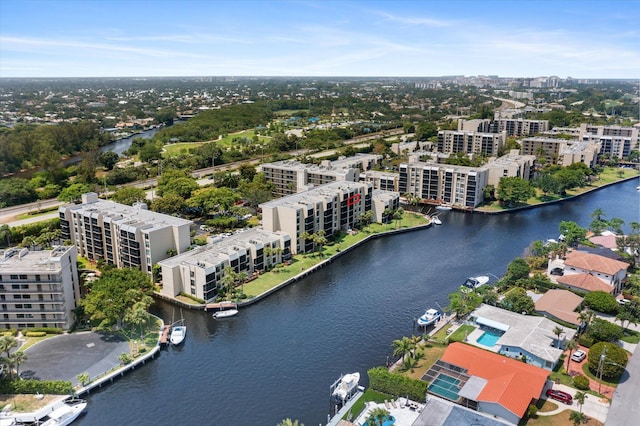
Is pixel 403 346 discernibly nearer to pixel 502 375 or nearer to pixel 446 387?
pixel 446 387

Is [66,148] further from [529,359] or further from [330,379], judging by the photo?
[529,359]

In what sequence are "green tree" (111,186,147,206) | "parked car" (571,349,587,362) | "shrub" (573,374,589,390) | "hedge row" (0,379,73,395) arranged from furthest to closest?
"green tree" (111,186,147,206) < "parked car" (571,349,587,362) < "shrub" (573,374,589,390) < "hedge row" (0,379,73,395)

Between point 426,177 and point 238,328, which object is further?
point 426,177

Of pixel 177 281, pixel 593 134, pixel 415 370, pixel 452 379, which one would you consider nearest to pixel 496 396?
pixel 452 379

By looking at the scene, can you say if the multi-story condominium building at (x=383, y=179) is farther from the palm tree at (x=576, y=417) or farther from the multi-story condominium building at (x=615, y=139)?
the palm tree at (x=576, y=417)

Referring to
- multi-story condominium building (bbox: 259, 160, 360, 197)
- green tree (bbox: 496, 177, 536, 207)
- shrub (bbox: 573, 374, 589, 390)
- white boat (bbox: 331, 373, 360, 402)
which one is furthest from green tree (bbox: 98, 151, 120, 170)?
shrub (bbox: 573, 374, 589, 390)

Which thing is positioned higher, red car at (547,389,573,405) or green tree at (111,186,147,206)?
green tree at (111,186,147,206)

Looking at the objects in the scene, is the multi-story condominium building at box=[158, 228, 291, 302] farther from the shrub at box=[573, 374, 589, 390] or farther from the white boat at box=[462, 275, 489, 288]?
the shrub at box=[573, 374, 589, 390]
